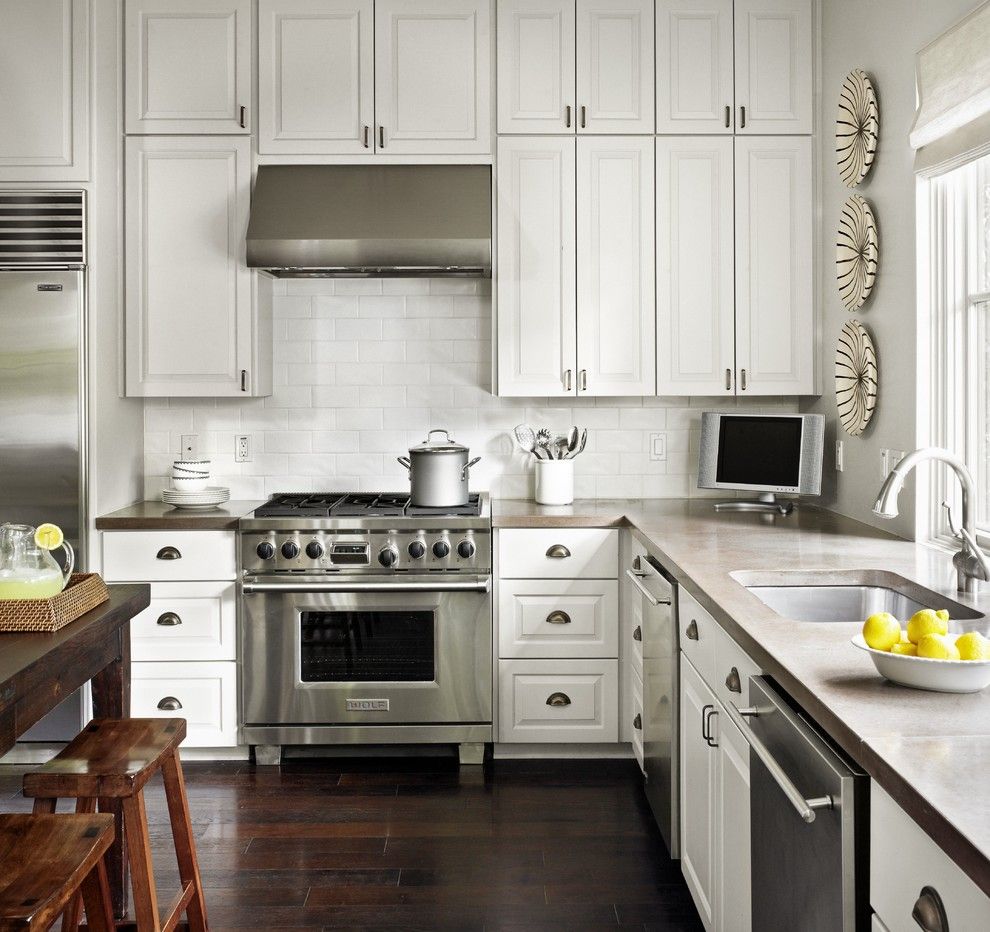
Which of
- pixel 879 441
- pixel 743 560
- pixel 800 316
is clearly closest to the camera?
pixel 743 560

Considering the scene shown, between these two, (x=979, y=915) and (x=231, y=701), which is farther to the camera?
(x=231, y=701)

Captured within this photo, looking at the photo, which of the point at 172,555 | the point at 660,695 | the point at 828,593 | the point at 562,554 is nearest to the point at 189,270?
the point at 172,555

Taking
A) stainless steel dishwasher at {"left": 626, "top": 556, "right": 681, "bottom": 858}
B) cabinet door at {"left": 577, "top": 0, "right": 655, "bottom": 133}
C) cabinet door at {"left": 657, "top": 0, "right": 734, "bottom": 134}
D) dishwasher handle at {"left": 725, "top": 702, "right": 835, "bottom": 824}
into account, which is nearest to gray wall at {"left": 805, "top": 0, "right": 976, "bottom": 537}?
cabinet door at {"left": 657, "top": 0, "right": 734, "bottom": 134}

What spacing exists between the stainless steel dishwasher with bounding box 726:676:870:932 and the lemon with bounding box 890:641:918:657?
6.9 inches

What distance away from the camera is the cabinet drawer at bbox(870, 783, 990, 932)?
97cm

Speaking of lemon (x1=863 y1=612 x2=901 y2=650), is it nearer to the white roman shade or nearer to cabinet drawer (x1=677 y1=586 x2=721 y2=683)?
cabinet drawer (x1=677 y1=586 x2=721 y2=683)

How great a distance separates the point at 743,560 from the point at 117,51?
3.00 meters

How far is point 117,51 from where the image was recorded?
3.65 m

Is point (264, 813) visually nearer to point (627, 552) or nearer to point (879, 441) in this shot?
point (627, 552)

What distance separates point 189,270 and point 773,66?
2.39 m

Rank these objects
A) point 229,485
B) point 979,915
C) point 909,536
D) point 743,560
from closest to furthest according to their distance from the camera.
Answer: point 979,915 → point 743,560 → point 909,536 → point 229,485

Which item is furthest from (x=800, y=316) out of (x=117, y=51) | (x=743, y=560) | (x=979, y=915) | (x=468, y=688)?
(x=979, y=915)

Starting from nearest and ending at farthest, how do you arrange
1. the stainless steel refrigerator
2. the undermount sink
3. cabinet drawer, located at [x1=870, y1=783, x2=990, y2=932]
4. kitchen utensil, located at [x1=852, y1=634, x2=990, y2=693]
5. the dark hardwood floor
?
cabinet drawer, located at [x1=870, y1=783, x2=990, y2=932] → kitchen utensil, located at [x1=852, y1=634, x2=990, y2=693] → the undermount sink → the dark hardwood floor → the stainless steel refrigerator

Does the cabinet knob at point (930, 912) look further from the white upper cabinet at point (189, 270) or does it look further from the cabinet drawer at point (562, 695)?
the white upper cabinet at point (189, 270)
